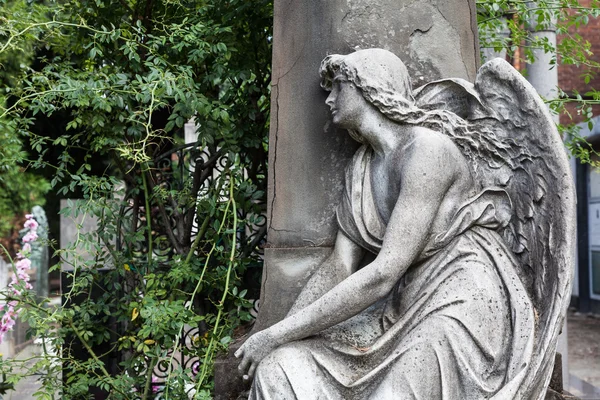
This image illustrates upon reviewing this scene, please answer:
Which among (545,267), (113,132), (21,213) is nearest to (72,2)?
(113,132)

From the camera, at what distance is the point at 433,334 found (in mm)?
2570

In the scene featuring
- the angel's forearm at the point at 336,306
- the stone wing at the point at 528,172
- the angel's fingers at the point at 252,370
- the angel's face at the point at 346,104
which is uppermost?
the angel's face at the point at 346,104

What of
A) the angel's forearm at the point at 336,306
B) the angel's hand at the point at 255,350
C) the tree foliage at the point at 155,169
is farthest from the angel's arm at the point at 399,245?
the tree foliage at the point at 155,169

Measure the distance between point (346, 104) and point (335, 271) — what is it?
64cm

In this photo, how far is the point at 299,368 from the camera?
8.64 feet

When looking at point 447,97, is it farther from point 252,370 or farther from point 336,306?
point 252,370

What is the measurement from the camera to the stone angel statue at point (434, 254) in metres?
2.58

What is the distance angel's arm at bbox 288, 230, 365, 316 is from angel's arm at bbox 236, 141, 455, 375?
0.57 feet

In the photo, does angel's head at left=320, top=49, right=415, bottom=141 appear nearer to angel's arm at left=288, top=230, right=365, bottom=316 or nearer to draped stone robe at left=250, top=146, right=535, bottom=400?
draped stone robe at left=250, top=146, right=535, bottom=400

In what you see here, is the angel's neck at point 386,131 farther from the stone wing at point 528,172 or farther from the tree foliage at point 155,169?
the tree foliage at point 155,169

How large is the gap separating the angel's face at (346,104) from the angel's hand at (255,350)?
0.83 meters

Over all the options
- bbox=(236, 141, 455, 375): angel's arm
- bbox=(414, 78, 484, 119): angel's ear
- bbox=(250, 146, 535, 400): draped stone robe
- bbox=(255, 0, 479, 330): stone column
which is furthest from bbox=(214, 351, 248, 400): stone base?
bbox=(414, 78, 484, 119): angel's ear

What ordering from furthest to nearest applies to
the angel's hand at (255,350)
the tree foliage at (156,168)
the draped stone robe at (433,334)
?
the tree foliage at (156,168), the angel's hand at (255,350), the draped stone robe at (433,334)

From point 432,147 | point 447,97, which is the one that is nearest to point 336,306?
point 432,147
